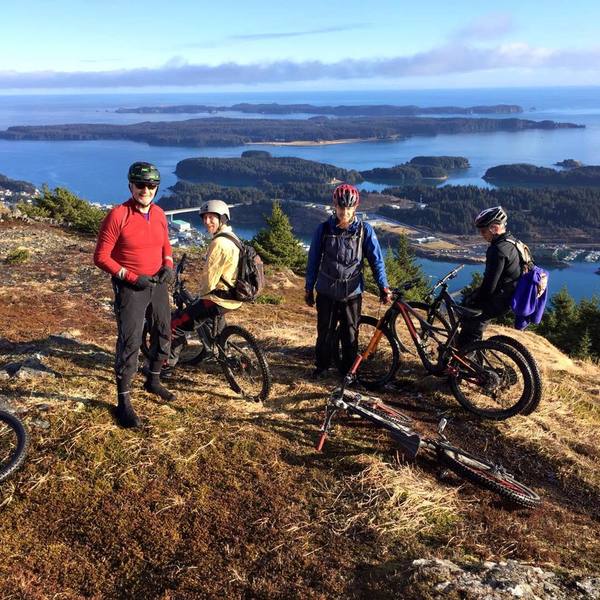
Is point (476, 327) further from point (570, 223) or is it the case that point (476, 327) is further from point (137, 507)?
point (570, 223)

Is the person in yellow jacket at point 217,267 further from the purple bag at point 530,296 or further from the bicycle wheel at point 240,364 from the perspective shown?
the purple bag at point 530,296

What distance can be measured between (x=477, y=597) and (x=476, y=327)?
3.73 metres

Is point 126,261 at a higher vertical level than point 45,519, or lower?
higher

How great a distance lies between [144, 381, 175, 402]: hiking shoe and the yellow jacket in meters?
1.34

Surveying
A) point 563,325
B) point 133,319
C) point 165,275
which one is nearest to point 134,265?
point 165,275

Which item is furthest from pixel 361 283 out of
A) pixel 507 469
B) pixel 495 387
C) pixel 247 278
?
pixel 507 469

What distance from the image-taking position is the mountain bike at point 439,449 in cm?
465

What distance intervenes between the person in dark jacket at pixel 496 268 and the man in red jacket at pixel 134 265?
382 cm

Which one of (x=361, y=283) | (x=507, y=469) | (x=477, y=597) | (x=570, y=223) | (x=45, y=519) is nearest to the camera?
(x=477, y=597)

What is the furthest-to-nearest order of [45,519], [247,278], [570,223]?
[570,223] → [247,278] → [45,519]

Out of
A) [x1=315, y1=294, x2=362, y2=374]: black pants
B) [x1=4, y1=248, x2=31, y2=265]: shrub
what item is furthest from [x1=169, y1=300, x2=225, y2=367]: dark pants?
[x1=4, y1=248, x2=31, y2=265]: shrub

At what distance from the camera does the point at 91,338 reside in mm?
8938

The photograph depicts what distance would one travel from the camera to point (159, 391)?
607 centimetres

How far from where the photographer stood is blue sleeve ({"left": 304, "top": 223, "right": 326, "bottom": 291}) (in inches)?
244
